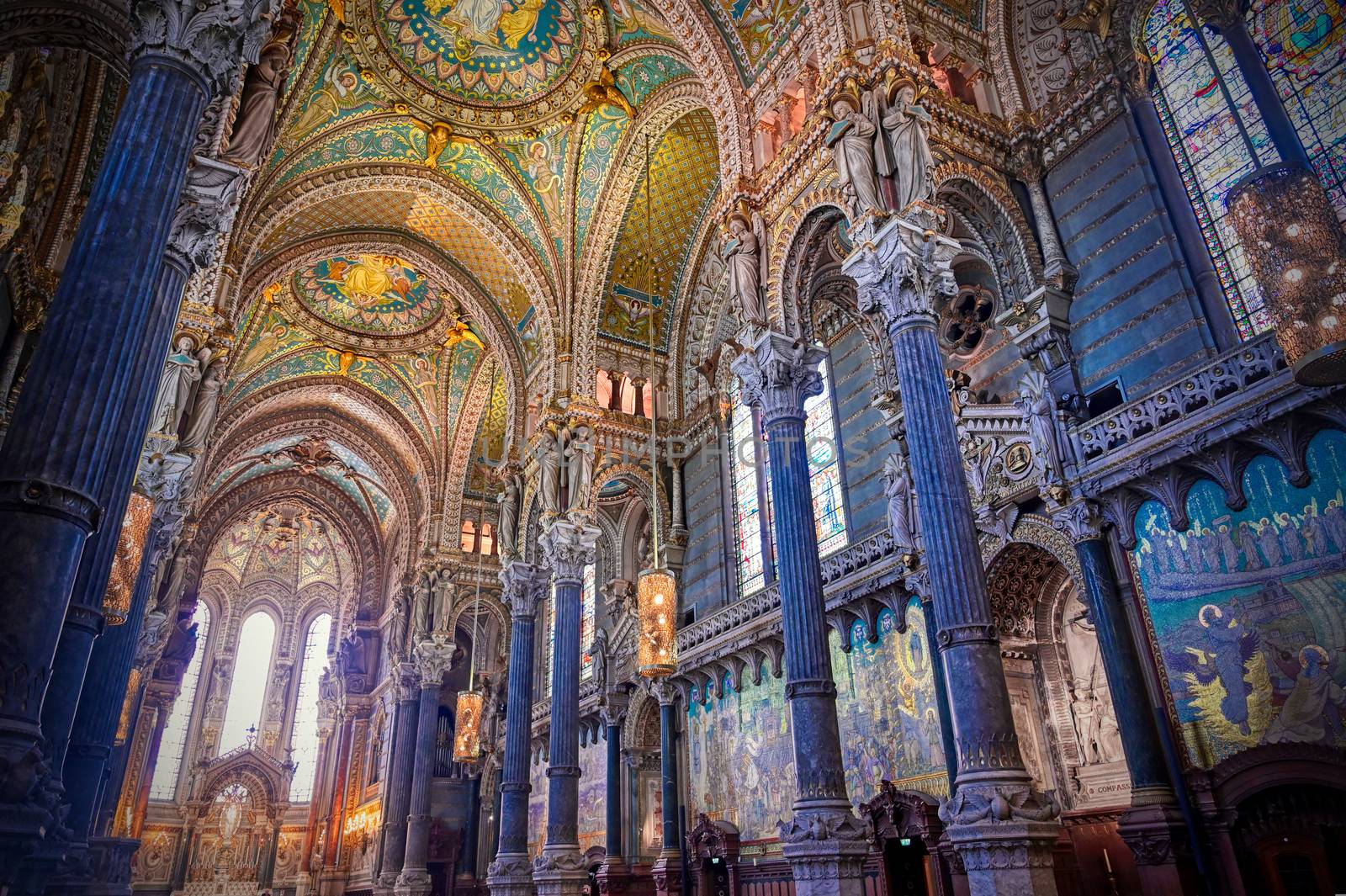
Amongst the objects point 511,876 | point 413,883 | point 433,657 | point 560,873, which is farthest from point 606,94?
point 413,883

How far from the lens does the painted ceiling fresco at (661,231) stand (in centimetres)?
1582

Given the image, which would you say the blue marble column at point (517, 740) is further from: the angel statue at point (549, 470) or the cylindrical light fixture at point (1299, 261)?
the cylindrical light fixture at point (1299, 261)

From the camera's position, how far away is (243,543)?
35.2 m

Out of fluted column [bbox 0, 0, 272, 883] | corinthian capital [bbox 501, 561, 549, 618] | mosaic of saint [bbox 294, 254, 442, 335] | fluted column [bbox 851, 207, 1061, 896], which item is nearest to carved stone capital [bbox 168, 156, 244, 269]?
A: fluted column [bbox 0, 0, 272, 883]

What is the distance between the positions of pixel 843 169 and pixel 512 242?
31.7 feet

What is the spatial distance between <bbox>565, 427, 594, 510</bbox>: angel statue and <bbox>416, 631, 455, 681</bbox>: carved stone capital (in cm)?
927

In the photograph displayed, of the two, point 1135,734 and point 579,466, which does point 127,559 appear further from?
point 1135,734

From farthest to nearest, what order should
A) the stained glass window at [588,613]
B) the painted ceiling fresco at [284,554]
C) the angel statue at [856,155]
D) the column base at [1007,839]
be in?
the painted ceiling fresco at [284,554] → the stained glass window at [588,613] → the angel statue at [856,155] → the column base at [1007,839]

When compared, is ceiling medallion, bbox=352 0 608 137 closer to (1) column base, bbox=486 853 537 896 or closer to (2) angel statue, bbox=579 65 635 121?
(2) angel statue, bbox=579 65 635 121

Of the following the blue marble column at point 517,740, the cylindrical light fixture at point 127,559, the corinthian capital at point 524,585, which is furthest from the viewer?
the corinthian capital at point 524,585

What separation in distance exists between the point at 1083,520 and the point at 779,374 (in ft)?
12.2

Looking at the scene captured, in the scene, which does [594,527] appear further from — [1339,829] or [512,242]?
[1339,829]

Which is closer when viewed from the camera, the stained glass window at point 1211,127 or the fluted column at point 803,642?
the fluted column at point 803,642

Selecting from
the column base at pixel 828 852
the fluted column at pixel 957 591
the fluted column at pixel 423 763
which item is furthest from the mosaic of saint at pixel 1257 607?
the fluted column at pixel 423 763
